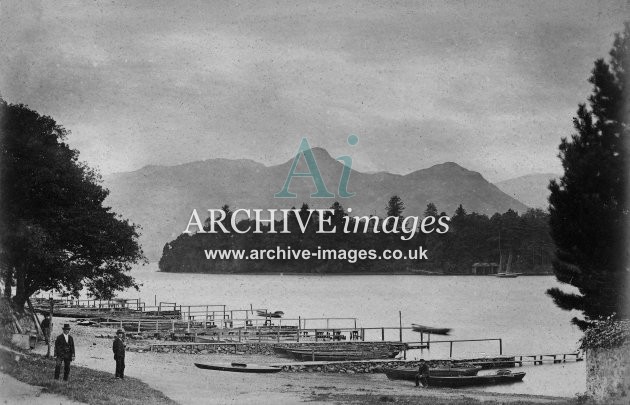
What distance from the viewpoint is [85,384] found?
73.5 ft

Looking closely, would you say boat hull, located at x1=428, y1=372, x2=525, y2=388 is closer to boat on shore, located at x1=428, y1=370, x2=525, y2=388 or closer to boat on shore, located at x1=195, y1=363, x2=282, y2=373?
boat on shore, located at x1=428, y1=370, x2=525, y2=388

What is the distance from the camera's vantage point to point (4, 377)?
2061 cm

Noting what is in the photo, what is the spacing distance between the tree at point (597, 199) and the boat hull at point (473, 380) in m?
6.36

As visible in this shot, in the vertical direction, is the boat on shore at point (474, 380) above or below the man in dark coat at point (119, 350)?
below

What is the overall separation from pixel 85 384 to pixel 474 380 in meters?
23.6

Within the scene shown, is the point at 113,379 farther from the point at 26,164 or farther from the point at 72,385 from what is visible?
the point at 26,164

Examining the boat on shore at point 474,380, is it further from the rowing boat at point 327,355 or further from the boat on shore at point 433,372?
the rowing boat at point 327,355

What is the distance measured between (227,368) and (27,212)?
12532mm

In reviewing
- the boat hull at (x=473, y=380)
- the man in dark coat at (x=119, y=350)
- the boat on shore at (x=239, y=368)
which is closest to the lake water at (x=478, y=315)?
the boat hull at (x=473, y=380)

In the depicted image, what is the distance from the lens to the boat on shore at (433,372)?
3956cm

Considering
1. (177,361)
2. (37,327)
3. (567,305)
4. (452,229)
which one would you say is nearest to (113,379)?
(177,361)

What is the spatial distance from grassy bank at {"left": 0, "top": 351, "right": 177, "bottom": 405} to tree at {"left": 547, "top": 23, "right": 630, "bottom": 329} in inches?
827

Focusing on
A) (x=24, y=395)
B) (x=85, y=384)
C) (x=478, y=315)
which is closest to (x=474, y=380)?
(x=85, y=384)

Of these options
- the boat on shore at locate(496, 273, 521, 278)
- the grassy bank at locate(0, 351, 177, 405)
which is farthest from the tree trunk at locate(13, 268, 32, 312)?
the boat on shore at locate(496, 273, 521, 278)
